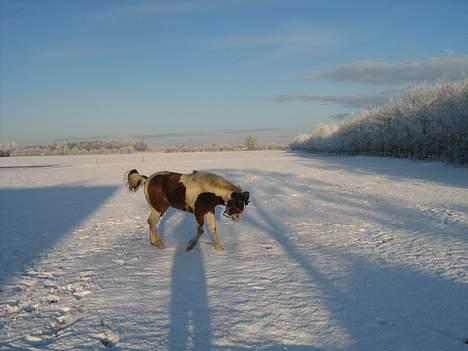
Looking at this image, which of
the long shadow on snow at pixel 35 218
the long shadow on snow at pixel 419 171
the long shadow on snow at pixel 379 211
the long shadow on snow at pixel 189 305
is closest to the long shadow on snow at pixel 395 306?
the long shadow on snow at pixel 189 305

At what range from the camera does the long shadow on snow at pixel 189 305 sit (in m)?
3.63

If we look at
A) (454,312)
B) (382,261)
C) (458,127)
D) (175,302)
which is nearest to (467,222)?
(382,261)

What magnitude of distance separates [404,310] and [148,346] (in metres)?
3.09

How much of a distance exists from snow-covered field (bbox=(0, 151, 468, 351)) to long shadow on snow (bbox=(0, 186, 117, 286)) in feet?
0.21

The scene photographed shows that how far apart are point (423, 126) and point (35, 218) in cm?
3895

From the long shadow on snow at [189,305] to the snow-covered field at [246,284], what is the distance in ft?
0.05

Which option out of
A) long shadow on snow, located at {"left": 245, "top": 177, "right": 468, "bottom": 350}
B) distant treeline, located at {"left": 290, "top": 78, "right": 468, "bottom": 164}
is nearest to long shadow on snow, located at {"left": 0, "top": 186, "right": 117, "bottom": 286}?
long shadow on snow, located at {"left": 245, "top": 177, "right": 468, "bottom": 350}

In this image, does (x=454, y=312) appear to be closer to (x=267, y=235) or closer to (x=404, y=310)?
(x=404, y=310)

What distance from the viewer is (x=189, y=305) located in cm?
446

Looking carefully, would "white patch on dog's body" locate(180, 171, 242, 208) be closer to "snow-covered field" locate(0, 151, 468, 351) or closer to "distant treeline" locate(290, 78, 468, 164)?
"snow-covered field" locate(0, 151, 468, 351)

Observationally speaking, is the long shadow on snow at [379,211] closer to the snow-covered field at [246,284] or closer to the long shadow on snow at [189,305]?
the snow-covered field at [246,284]

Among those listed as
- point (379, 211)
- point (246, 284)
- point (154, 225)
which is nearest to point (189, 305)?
point (246, 284)

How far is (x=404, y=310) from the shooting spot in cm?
418

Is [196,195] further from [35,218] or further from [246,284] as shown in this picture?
[35,218]
